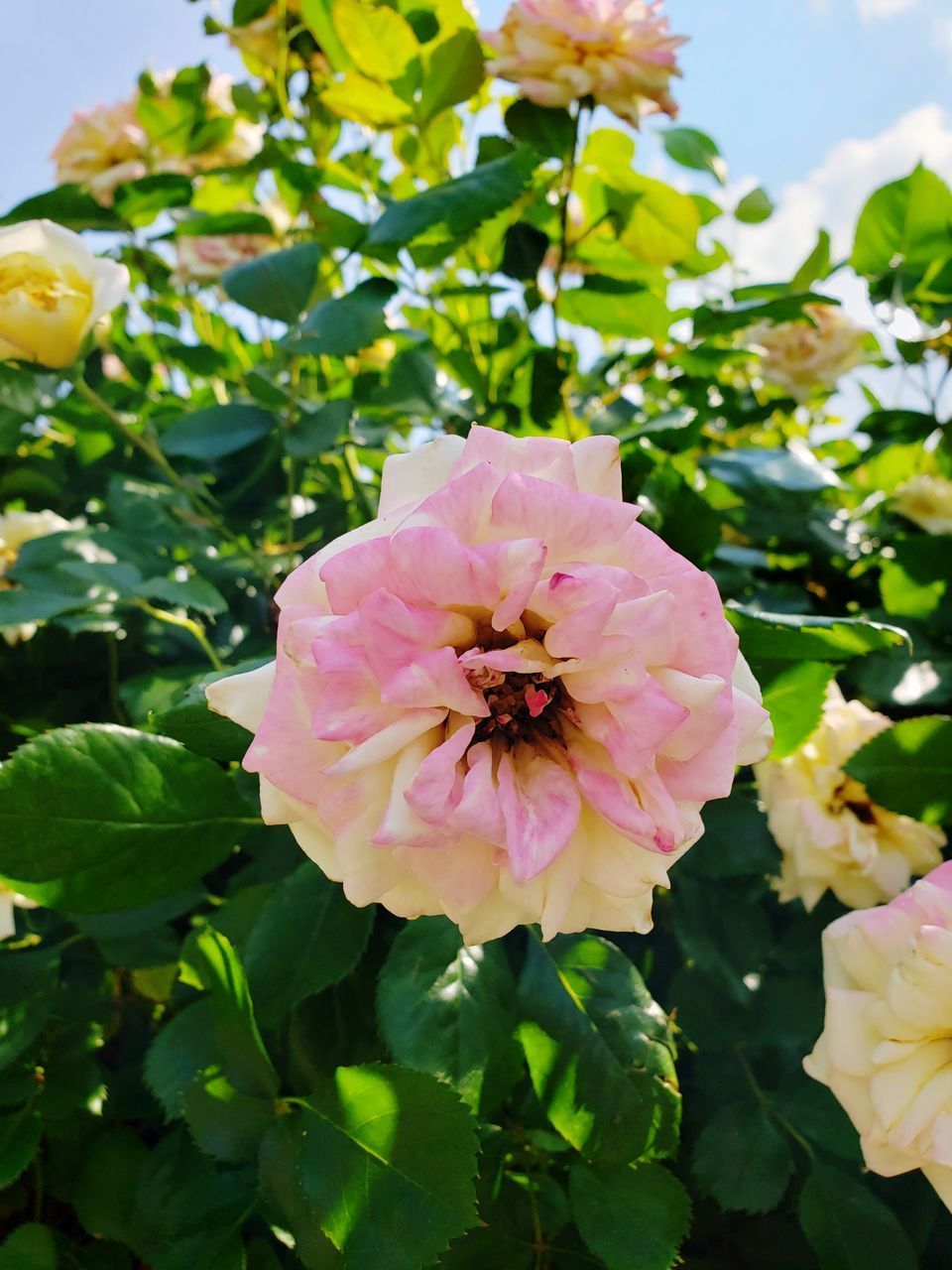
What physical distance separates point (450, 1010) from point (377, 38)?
2.26 ft

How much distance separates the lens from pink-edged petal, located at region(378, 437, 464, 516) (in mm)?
355

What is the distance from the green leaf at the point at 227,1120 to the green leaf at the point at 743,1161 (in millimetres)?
265

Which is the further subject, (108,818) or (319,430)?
(319,430)

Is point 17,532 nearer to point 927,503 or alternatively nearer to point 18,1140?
point 18,1140

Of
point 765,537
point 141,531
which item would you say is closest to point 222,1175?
point 141,531

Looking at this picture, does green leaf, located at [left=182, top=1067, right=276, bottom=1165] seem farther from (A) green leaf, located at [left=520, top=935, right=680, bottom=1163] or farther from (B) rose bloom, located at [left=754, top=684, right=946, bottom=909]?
(B) rose bloom, located at [left=754, top=684, right=946, bottom=909]

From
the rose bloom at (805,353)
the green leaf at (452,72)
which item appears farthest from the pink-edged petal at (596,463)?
the rose bloom at (805,353)

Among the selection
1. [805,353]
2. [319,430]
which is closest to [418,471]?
[319,430]

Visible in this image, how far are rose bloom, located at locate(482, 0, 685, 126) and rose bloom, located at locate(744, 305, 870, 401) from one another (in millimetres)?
378

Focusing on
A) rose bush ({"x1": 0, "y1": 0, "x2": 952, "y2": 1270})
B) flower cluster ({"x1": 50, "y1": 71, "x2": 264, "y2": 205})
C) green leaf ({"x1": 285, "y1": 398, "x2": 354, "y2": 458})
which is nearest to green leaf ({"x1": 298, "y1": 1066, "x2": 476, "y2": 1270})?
rose bush ({"x1": 0, "y1": 0, "x2": 952, "y2": 1270})

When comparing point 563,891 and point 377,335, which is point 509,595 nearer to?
point 563,891

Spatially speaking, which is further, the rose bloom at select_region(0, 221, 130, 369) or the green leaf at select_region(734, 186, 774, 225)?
the green leaf at select_region(734, 186, 774, 225)

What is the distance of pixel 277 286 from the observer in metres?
0.63

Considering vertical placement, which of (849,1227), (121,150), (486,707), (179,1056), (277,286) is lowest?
(849,1227)
